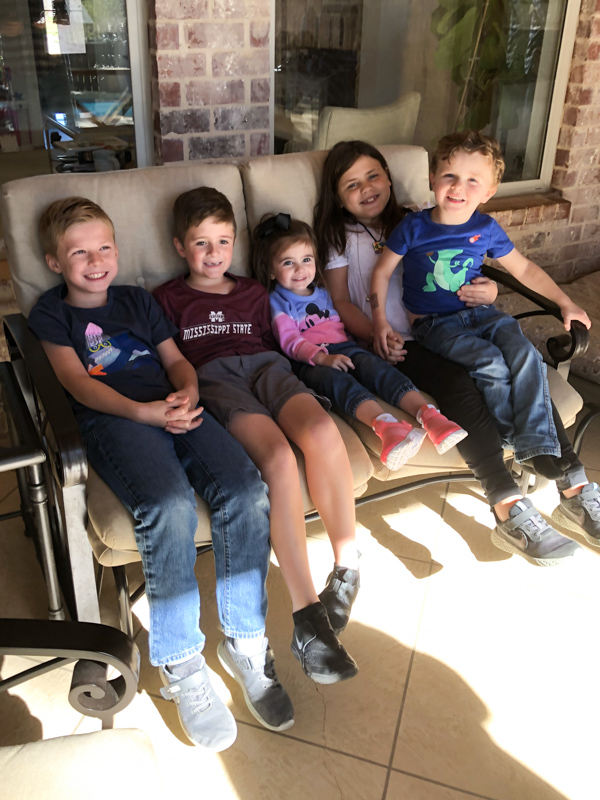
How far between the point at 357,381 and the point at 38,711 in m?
1.13

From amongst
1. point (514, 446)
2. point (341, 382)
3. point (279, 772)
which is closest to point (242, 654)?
point (279, 772)

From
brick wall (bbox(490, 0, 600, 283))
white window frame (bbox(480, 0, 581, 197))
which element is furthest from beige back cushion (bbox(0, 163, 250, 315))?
white window frame (bbox(480, 0, 581, 197))

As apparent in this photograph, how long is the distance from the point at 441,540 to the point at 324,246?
0.98 meters

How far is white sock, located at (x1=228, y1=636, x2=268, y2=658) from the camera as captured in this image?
1617 mm

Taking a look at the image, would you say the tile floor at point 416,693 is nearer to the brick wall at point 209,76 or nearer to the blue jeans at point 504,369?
the blue jeans at point 504,369

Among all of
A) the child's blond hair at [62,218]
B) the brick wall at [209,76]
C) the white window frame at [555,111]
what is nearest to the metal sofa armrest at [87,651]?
the child's blond hair at [62,218]

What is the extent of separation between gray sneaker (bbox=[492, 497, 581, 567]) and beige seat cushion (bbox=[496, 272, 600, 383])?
0.89 meters

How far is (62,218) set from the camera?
1.82 metres

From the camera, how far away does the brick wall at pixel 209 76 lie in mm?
2426

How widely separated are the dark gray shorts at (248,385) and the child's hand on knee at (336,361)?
0.09 metres

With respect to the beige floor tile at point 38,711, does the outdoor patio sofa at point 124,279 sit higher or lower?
higher

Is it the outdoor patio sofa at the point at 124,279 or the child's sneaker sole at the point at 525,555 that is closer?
the outdoor patio sofa at the point at 124,279

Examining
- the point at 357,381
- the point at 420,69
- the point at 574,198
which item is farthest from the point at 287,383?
the point at 574,198

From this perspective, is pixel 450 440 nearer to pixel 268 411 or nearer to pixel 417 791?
pixel 268 411
